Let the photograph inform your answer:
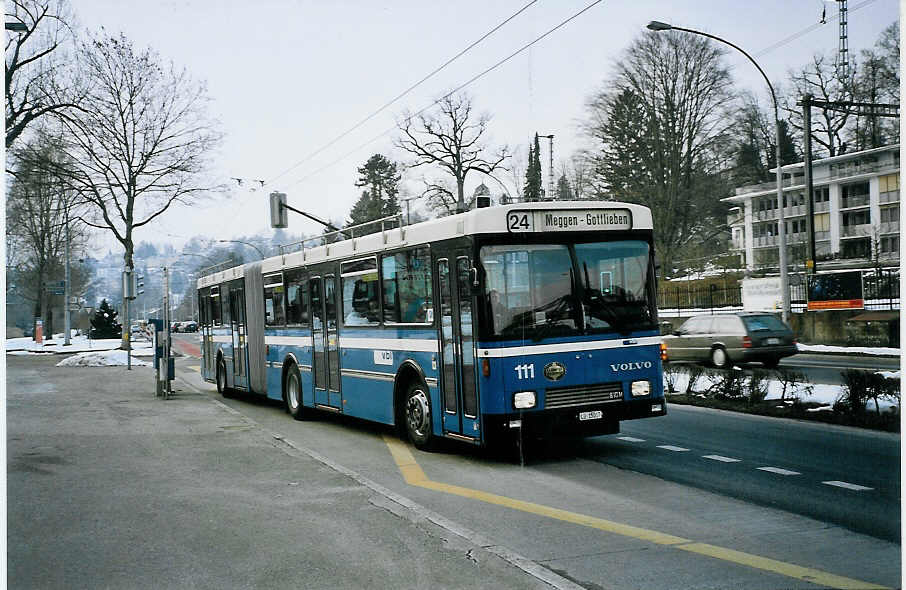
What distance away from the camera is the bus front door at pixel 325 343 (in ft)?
46.8

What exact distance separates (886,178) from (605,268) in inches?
312

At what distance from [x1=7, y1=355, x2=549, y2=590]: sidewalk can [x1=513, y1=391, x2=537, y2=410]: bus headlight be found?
1.95 metres

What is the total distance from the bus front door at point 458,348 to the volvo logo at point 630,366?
162 centimetres

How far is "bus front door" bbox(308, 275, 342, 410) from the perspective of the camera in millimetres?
14266

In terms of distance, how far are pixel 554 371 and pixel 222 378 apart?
13067mm

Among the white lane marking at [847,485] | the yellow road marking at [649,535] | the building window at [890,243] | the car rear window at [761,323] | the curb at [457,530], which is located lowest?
the white lane marking at [847,485]

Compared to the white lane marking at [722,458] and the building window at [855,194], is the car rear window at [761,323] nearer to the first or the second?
the building window at [855,194]

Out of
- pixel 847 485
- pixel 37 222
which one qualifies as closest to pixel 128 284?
pixel 37 222

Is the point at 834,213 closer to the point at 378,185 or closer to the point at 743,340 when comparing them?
the point at 743,340

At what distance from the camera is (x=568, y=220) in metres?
10.4

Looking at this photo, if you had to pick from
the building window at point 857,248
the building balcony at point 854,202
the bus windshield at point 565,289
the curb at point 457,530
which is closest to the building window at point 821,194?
the building balcony at point 854,202

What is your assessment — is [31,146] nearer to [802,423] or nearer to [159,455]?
[159,455]

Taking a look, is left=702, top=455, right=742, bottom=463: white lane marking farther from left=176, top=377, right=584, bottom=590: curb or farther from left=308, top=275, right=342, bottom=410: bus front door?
left=308, top=275, right=342, bottom=410: bus front door

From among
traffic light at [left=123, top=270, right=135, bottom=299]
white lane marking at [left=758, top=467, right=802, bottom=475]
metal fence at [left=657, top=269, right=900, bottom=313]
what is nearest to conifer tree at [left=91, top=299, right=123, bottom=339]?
traffic light at [left=123, top=270, right=135, bottom=299]
